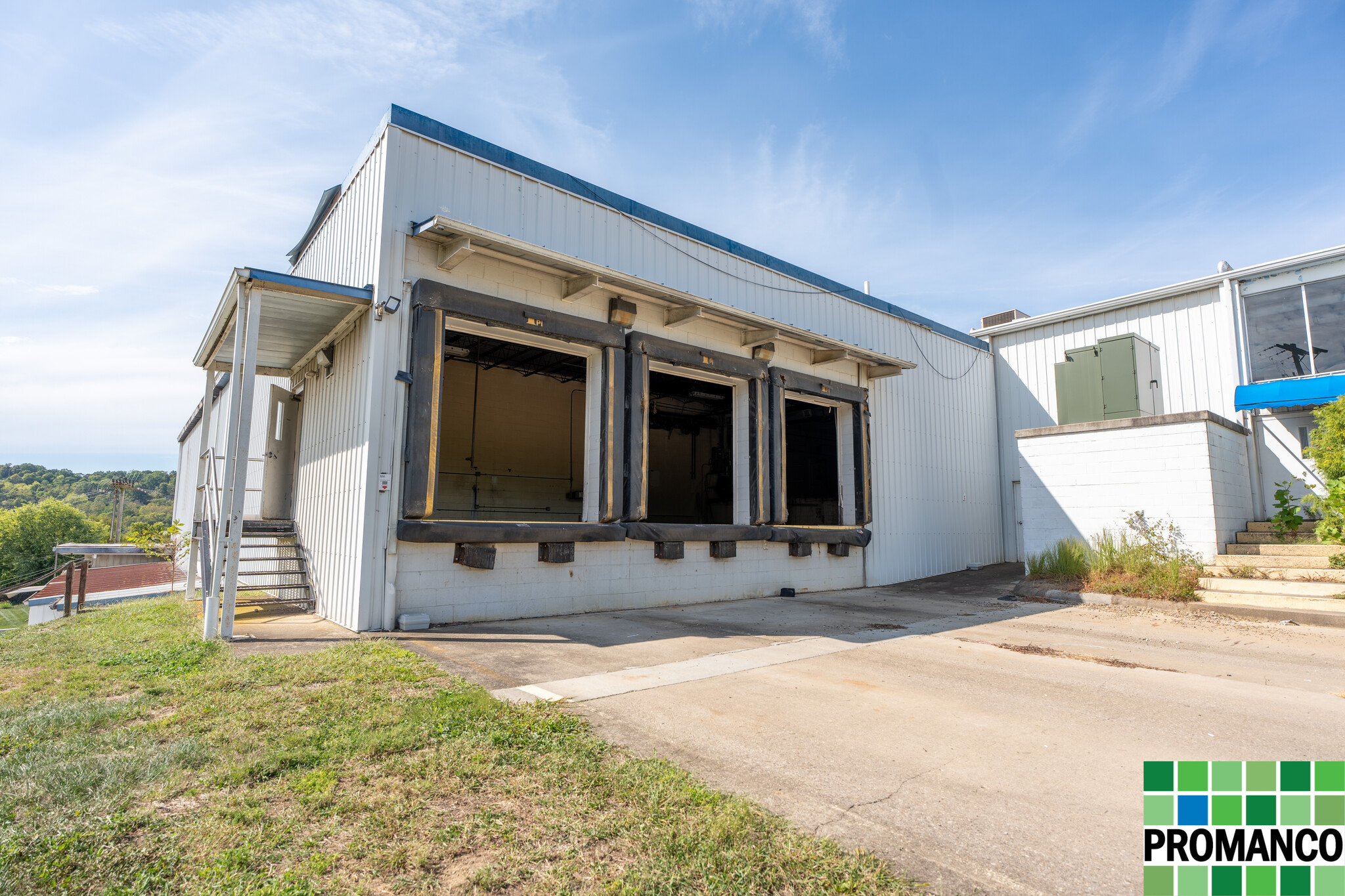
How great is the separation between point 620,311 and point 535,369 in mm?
7323

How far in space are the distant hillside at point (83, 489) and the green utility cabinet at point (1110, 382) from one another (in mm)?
95049

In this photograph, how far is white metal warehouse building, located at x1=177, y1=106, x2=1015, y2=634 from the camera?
7352 millimetres

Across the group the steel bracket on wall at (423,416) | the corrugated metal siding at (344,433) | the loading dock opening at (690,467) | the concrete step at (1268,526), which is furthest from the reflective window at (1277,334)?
the corrugated metal siding at (344,433)

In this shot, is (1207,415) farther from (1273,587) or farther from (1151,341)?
(1151,341)

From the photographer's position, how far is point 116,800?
2.76m

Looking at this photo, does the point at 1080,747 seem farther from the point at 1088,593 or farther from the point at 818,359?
the point at 818,359

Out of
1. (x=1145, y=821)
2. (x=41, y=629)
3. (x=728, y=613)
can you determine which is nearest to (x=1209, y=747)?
(x=1145, y=821)

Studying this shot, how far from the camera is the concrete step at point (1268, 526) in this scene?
10375 millimetres

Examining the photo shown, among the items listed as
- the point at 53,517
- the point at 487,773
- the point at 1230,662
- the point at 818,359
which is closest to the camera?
the point at 487,773

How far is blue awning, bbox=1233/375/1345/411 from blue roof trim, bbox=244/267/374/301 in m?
14.1

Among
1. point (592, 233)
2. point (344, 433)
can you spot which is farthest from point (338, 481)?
point (592, 233)

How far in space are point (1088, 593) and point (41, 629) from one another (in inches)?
524

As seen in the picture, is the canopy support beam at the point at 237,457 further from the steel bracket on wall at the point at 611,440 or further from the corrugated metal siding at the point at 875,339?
the steel bracket on wall at the point at 611,440

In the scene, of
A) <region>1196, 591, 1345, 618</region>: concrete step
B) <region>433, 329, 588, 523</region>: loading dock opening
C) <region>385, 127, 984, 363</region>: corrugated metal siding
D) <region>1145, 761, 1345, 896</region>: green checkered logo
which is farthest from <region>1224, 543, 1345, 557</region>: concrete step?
<region>433, 329, 588, 523</region>: loading dock opening
